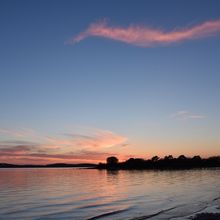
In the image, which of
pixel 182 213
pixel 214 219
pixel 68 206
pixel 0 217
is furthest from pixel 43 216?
pixel 214 219

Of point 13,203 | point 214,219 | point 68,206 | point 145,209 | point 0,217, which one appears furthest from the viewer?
point 13,203

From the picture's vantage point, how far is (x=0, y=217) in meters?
34.3

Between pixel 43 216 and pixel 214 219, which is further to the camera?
pixel 43 216

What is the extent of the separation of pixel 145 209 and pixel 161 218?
746 cm

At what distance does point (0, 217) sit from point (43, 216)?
168 inches

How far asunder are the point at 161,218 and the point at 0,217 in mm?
16061

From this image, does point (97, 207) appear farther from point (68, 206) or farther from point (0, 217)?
point (0, 217)

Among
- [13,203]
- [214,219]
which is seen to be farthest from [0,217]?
[214,219]

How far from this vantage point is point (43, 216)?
3484 centimetres

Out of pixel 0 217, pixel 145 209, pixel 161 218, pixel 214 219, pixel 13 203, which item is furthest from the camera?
pixel 13 203

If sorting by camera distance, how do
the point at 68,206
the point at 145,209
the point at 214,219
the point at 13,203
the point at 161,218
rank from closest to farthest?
1. the point at 214,219
2. the point at 161,218
3. the point at 145,209
4. the point at 68,206
5. the point at 13,203

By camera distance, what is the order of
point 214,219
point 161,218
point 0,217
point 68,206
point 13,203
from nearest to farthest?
point 214,219
point 161,218
point 0,217
point 68,206
point 13,203

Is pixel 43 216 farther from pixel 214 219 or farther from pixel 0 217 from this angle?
pixel 214 219

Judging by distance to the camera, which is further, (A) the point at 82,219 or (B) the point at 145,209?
(B) the point at 145,209
